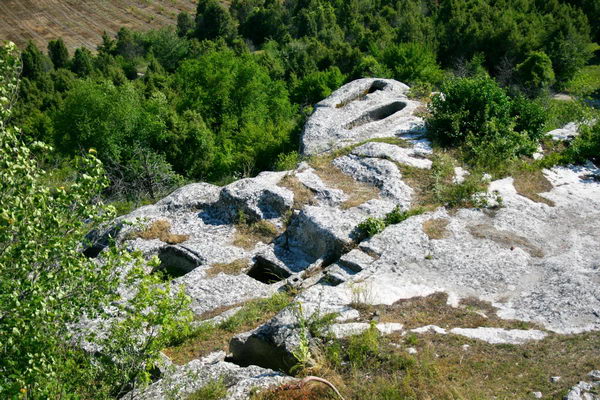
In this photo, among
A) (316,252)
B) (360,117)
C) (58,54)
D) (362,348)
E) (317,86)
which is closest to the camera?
(362,348)

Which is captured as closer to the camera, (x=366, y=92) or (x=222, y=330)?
(x=222, y=330)

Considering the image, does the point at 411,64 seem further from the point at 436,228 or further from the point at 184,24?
the point at 184,24

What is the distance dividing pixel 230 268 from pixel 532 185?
10.0m

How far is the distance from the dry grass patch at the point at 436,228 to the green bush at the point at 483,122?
4404mm

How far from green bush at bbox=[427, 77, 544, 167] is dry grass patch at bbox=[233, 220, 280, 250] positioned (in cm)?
745

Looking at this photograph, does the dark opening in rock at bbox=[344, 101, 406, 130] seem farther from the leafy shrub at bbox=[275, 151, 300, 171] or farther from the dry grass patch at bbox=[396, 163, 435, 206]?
the dry grass patch at bbox=[396, 163, 435, 206]

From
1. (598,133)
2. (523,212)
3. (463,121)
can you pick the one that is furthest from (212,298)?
(598,133)

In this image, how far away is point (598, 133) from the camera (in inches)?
819

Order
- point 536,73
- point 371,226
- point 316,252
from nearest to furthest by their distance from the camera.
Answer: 1. point 371,226
2. point 316,252
3. point 536,73

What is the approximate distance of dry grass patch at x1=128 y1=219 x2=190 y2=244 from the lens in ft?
59.9

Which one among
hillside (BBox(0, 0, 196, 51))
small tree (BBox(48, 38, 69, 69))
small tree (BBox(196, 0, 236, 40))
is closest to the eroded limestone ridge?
small tree (BBox(48, 38, 69, 69))

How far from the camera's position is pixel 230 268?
16.8 meters

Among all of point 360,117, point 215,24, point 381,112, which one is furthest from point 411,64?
point 215,24

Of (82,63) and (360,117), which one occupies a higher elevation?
(360,117)
